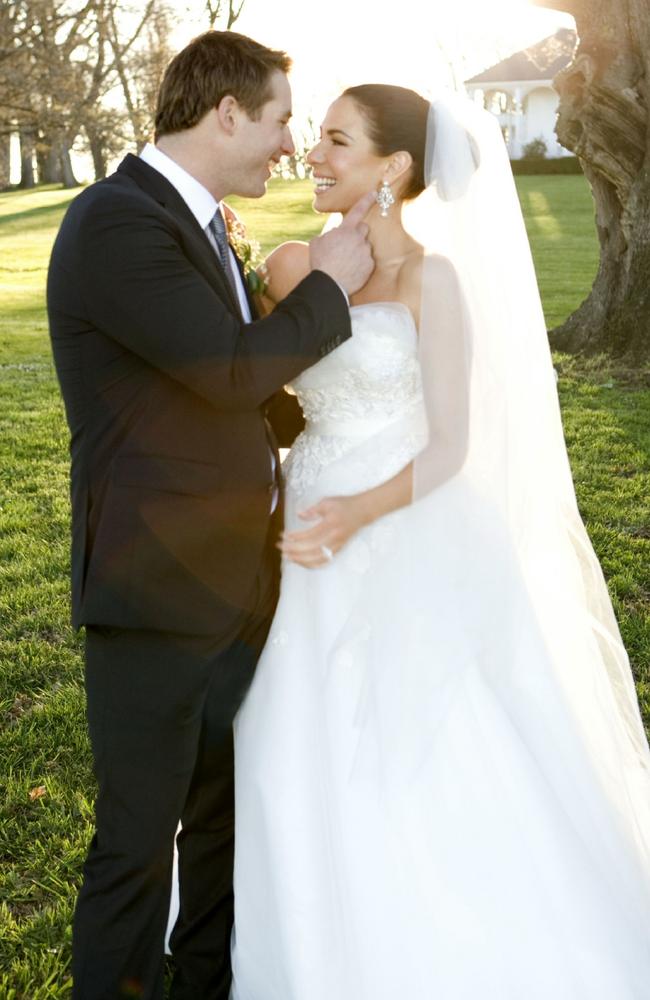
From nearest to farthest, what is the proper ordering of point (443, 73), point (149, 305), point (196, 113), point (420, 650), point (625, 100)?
point (149, 305)
point (196, 113)
point (420, 650)
point (443, 73)
point (625, 100)

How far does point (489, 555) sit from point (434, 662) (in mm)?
377

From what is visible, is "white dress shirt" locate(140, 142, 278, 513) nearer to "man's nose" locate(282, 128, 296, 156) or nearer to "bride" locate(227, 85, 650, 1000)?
"man's nose" locate(282, 128, 296, 156)

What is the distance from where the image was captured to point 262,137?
9.53ft

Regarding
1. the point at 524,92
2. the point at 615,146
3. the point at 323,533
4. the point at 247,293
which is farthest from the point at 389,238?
the point at 524,92

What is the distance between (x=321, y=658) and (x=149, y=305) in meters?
1.18

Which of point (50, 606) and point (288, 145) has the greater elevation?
point (288, 145)

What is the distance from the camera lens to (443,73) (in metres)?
3.94

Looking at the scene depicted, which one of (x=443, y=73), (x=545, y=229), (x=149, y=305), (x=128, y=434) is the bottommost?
(x=545, y=229)

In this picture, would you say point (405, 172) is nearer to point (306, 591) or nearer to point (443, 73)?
point (443, 73)

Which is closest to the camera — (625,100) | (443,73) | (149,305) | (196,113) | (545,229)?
(149,305)

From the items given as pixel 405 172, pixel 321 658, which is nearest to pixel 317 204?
pixel 405 172

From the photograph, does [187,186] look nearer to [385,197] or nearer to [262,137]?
[262,137]

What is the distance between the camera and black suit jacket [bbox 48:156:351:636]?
8.33 feet

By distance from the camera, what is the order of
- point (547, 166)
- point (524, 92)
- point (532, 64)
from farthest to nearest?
point (532, 64) → point (524, 92) → point (547, 166)
